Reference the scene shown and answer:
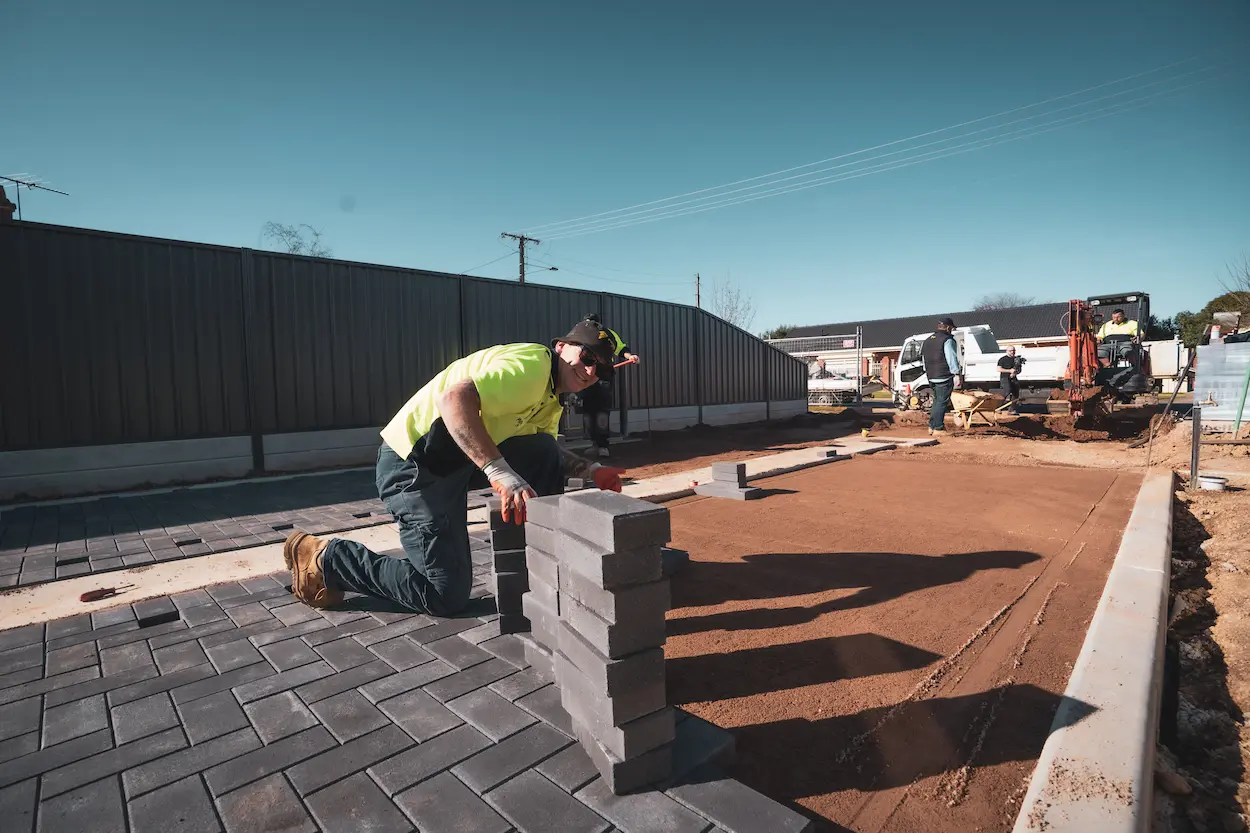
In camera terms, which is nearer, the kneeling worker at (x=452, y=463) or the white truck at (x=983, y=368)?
the kneeling worker at (x=452, y=463)

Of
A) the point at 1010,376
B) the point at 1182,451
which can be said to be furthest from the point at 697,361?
the point at 1182,451

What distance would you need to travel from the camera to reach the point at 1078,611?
3.16m

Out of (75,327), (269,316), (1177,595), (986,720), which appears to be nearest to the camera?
(986,720)

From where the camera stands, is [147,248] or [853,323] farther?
[853,323]

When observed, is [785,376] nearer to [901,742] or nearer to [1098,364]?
[1098,364]

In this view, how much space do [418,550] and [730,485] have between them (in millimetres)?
4096

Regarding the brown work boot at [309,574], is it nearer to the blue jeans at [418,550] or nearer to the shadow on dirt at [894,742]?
the blue jeans at [418,550]

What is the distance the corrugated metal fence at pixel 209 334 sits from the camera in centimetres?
659

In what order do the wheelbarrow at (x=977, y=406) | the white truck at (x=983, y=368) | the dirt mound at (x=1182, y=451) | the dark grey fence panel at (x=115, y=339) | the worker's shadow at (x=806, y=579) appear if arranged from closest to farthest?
the worker's shadow at (x=806, y=579) → the dark grey fence panel at (x=115, y=339) → the dirt mound at (x=1182, y=451) → the wheelbarrow at (x=977, y=406) → the white truck at (x=983, y=368)

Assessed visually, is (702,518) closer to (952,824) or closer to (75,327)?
(952,824)

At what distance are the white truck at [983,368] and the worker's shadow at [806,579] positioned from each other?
1304 cm

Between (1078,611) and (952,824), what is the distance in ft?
6.81

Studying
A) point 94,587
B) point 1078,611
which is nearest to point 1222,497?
point 1078,611

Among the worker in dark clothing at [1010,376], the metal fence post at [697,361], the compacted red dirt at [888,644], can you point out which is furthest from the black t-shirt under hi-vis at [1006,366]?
the compacted red dirt at [888,644]
